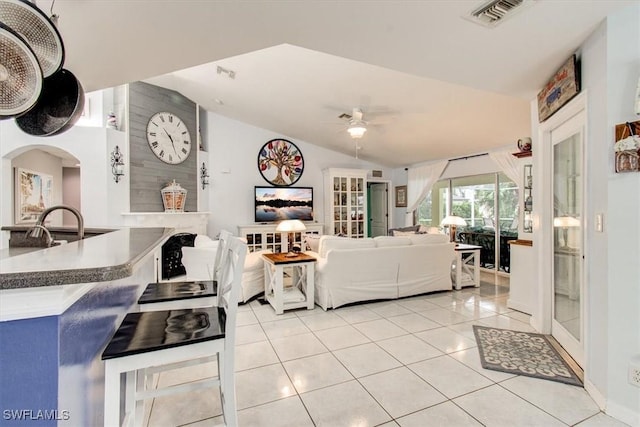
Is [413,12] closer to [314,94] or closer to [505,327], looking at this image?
[314,94]

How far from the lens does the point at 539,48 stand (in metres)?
2.13

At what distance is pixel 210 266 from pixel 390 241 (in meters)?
2.28

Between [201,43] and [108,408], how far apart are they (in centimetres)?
218

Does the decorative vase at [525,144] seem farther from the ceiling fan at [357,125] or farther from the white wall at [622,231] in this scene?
the ceiling fan at [357,125]

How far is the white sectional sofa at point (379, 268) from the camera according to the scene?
3.64m

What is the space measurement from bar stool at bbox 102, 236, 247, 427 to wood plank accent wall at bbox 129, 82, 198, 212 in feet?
13.1

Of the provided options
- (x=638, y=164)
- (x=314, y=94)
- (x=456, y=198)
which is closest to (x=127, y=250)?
(x=638, y=164)

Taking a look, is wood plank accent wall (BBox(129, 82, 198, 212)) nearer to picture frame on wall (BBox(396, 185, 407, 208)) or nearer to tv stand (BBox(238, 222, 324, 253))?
tv stand (BBox(238, 222, 324, 253))

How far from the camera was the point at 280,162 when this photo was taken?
22.0ft

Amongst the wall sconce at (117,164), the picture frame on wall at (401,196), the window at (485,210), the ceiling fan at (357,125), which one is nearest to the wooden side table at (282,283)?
the ceiling fan at (357,125)

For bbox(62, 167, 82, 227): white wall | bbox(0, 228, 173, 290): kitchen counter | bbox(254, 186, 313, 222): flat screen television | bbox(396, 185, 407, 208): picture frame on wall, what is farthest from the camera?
bbox(396, 185, 407, 208): picture frame on wall

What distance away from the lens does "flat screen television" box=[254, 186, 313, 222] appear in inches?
253

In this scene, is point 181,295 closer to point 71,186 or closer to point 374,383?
point 374,383

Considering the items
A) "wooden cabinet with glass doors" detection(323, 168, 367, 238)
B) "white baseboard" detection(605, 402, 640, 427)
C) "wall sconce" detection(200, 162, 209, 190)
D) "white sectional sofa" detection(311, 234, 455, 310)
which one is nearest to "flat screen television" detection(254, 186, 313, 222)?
"wooden cabinet with glass doors" detection(323, 168, 367, 238)
